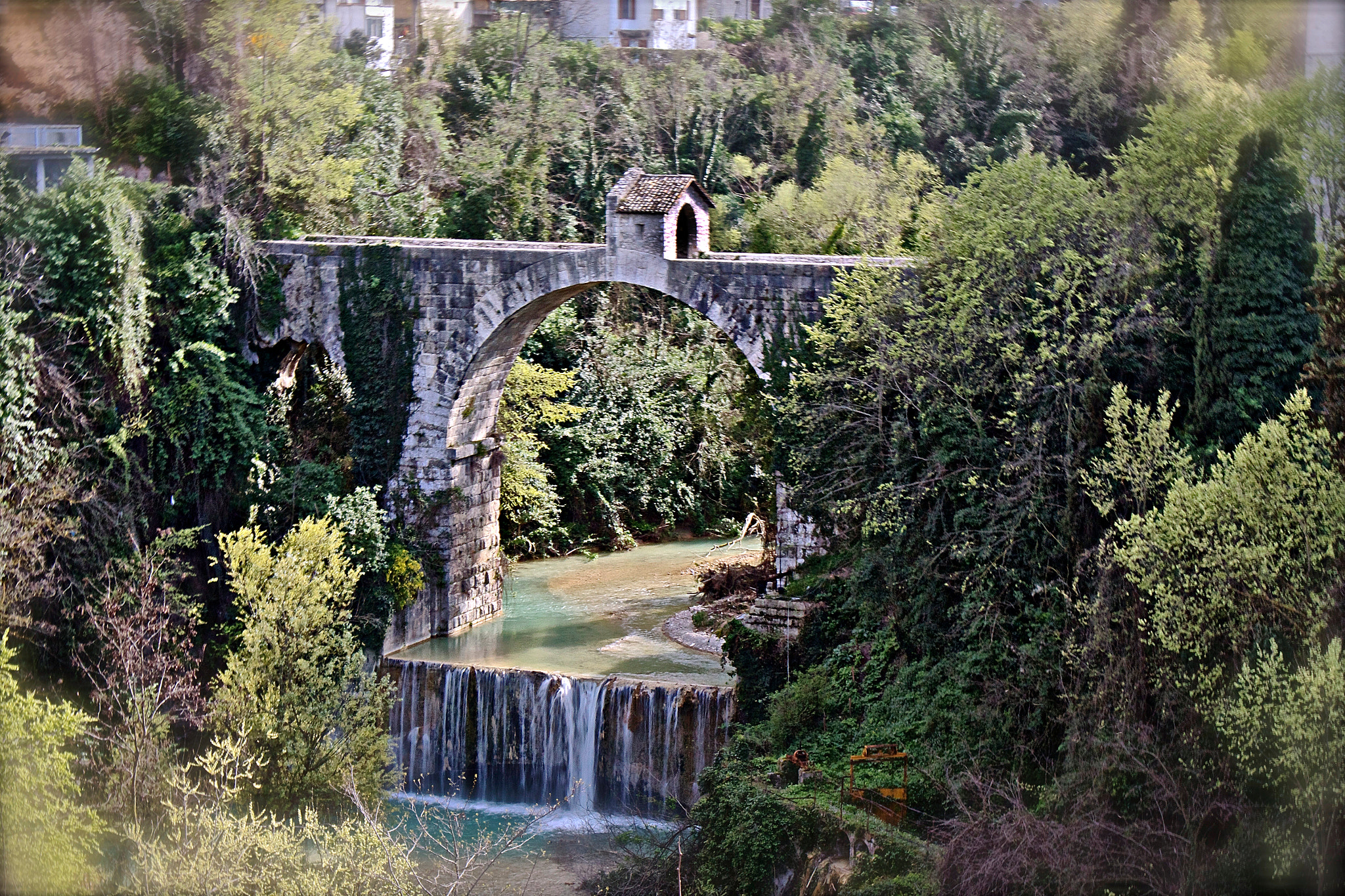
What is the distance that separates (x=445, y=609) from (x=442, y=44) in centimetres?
1822

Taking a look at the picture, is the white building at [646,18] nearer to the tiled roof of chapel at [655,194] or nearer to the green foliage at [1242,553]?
the tiled roof of chapel at [655,194]

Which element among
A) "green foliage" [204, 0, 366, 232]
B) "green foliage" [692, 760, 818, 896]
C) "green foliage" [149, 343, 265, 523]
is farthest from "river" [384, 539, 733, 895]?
"green foliage" [204, 0, 366, 232]

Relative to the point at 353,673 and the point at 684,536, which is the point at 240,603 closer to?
the point at 353,673

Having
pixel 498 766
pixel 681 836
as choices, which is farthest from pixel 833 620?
pixel 498 766

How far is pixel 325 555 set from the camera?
18.9 meters

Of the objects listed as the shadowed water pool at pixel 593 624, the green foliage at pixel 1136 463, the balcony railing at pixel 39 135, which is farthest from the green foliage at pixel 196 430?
the green foliage at pixel 1136 463

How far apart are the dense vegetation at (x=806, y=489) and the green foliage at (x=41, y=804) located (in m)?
0.06

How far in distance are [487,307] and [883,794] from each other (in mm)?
9532

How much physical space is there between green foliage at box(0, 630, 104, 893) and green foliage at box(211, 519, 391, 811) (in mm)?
2062

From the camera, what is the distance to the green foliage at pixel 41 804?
13.3 m

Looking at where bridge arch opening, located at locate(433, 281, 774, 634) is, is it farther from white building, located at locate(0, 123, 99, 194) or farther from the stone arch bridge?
white building, located at locate(0, 123, 99, 194)

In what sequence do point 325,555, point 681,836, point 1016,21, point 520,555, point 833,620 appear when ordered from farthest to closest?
point 1016,21 → point 520,555 → point 325,555 → point 833,620 → point 681,836

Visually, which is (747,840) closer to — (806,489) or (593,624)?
(806,489)

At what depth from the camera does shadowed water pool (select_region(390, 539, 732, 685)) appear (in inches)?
777
